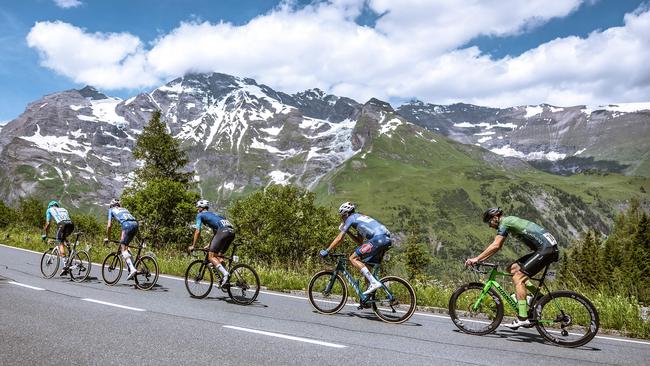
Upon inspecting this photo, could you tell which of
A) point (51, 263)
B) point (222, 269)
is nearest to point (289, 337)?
point (222, 269)

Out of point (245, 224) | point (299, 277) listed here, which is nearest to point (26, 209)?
point (245, 224)

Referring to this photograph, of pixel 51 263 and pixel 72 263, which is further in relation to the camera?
pixel 51 263

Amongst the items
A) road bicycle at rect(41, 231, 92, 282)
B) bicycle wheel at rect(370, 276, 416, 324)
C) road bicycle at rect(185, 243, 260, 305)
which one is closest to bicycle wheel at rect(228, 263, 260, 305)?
road bicycle at rect(185, 243, 260, 305)

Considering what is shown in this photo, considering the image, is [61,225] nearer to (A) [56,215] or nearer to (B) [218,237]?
(A) [56,215]

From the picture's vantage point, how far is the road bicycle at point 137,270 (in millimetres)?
13938

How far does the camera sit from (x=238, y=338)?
7.92 metres

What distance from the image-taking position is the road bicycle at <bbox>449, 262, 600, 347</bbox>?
8844 mm

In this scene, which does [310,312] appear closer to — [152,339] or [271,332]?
[271,332]

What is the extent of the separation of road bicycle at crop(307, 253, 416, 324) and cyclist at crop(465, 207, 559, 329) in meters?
1.95

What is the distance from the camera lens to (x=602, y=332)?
10148 mm

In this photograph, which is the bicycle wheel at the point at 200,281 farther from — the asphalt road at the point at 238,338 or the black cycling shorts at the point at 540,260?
the black cycling shorts at the point at 540,260

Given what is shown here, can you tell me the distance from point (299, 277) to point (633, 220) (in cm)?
9605

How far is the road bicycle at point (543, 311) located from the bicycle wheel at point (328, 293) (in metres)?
2.73

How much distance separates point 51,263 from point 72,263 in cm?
111
